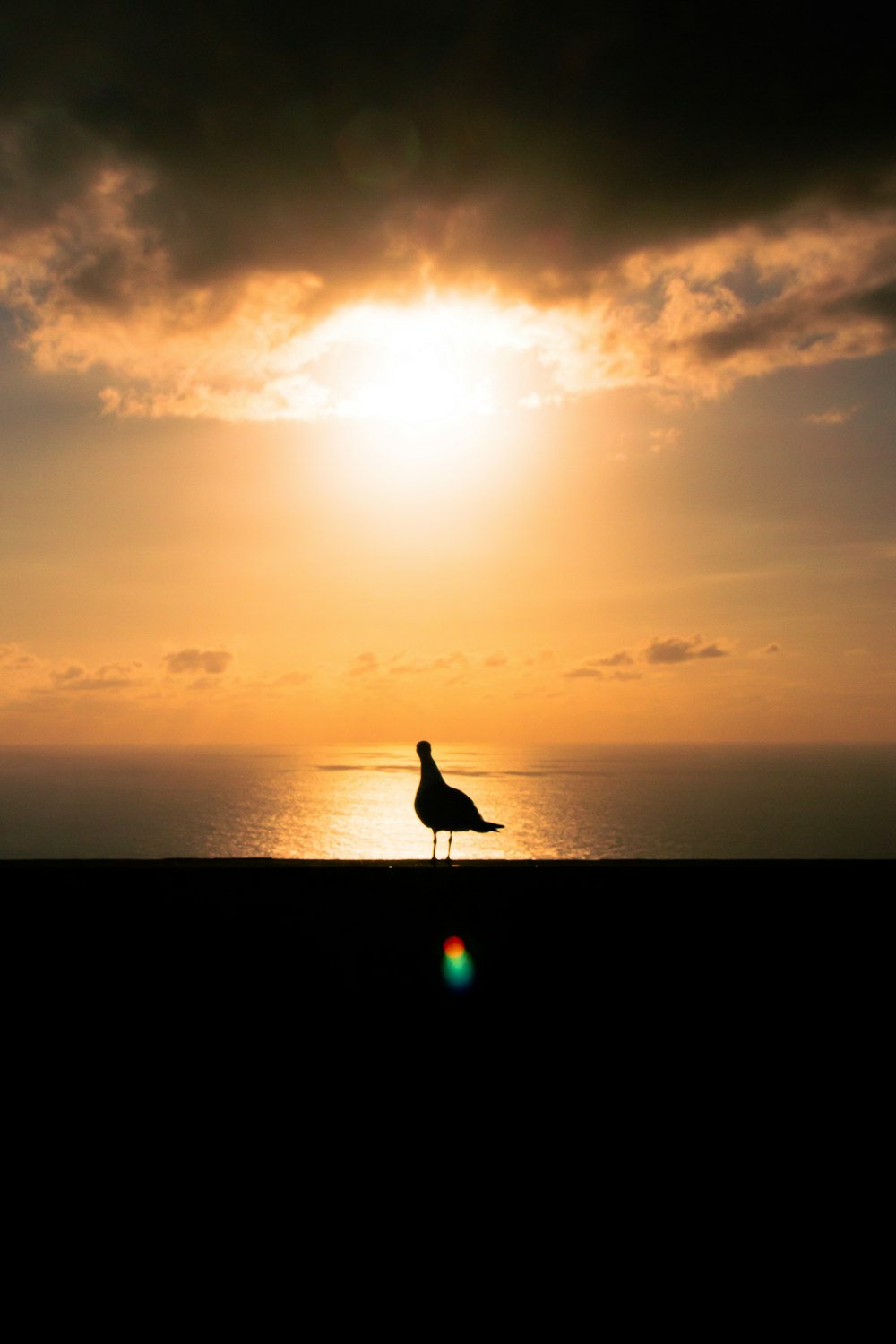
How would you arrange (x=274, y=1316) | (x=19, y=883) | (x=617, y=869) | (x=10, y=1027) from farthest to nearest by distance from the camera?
1. (x=617, y=869)
2. (x=19, y=883)
3. (x=10, y=1027)
4. (x=274, y=1316)

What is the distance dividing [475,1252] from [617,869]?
4074 mm

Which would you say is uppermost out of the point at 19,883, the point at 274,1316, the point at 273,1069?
the point at 19,883

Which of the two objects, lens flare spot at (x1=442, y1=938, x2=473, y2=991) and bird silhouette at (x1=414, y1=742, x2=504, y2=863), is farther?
bird silhouette at (x1=414, y1=742, x2=504, y2=863)

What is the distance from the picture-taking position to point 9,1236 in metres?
3.10

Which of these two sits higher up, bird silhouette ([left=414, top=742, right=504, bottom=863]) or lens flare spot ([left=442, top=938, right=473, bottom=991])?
bird silhouette ([left=414, top=742, right=504, bottom=863])

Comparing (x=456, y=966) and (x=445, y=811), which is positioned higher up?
(x=445, y=811)

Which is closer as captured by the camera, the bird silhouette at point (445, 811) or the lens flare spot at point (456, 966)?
the lens flare spot at point (456, 966)

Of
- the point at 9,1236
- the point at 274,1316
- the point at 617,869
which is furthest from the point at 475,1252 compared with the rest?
the point at 617,869

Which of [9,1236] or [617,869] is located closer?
[9,1236]

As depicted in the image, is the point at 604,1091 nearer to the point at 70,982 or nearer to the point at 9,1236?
the point at 9,1236

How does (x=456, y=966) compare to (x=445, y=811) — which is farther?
(x=445, y=811)

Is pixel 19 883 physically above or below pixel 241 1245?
above

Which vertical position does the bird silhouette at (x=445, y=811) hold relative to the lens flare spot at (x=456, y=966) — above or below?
above

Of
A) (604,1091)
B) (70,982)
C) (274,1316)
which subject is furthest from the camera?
(70,982)
